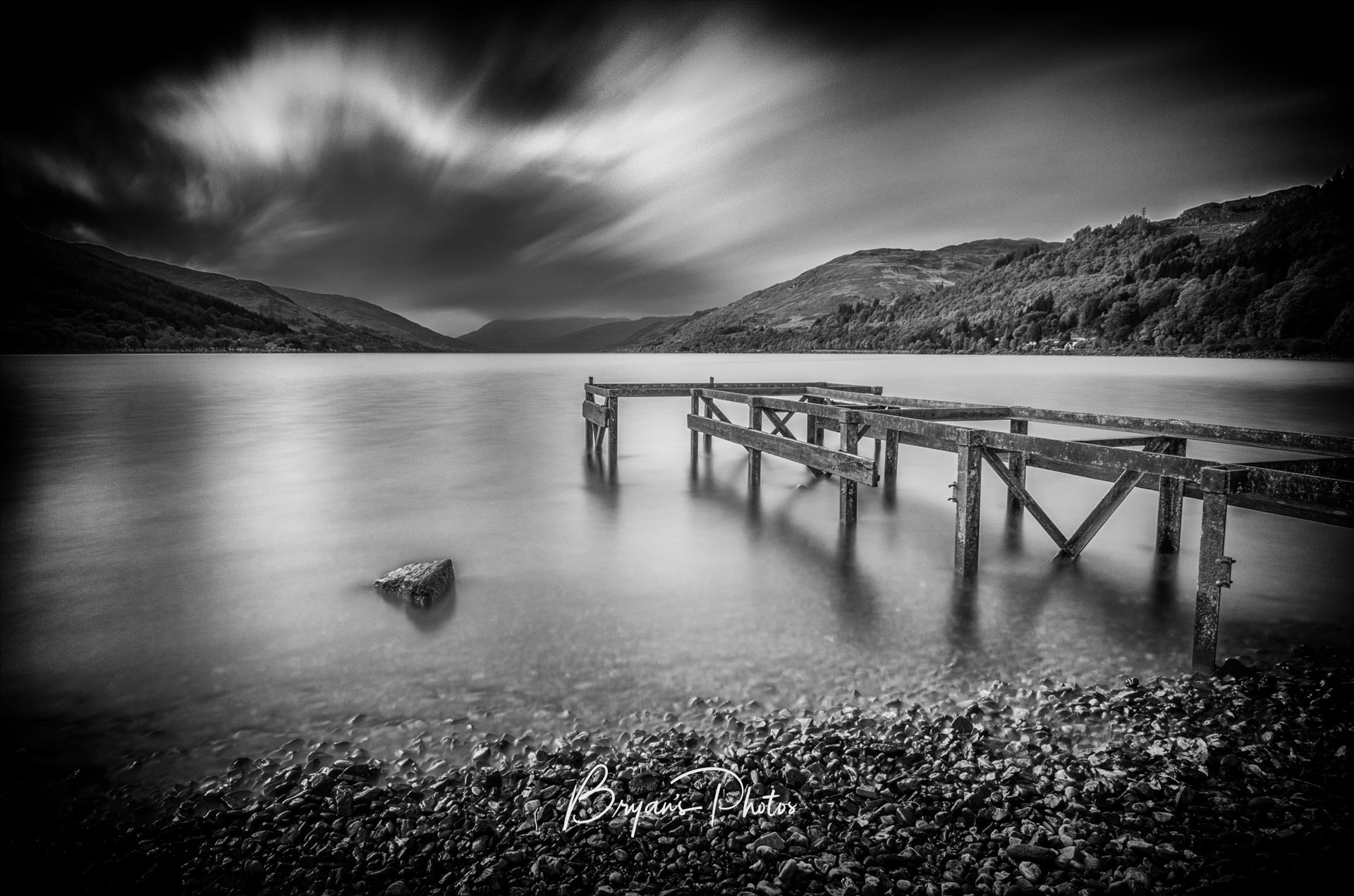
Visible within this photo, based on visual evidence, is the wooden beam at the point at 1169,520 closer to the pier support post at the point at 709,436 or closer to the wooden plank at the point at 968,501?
the wooden plank at the point at 968,501

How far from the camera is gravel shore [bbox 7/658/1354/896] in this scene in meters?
3.42

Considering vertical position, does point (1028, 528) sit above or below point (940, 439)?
below

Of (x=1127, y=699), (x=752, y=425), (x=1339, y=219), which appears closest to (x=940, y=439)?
(x=752, y=425)

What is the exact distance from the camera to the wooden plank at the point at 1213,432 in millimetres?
8500

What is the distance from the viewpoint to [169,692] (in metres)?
5.80

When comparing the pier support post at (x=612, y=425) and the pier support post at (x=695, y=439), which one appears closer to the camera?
the pier support post at (x=695, y=439)

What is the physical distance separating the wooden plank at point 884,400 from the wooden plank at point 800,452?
104 inches

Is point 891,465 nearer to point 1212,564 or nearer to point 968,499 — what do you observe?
point 968,499

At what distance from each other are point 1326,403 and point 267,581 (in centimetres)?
5505

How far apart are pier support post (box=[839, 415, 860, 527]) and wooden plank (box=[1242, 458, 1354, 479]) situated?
16.7 ft

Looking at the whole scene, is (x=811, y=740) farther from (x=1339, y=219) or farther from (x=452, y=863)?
(x=1339, y=219)

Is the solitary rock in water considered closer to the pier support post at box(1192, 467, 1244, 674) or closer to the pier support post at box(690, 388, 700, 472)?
the pier support post at box(1192, 467, 1244, 674)

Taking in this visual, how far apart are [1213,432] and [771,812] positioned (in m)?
9.08

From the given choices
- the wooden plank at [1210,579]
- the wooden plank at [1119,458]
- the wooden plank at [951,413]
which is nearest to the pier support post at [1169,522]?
the wooden plank at [951,413]
